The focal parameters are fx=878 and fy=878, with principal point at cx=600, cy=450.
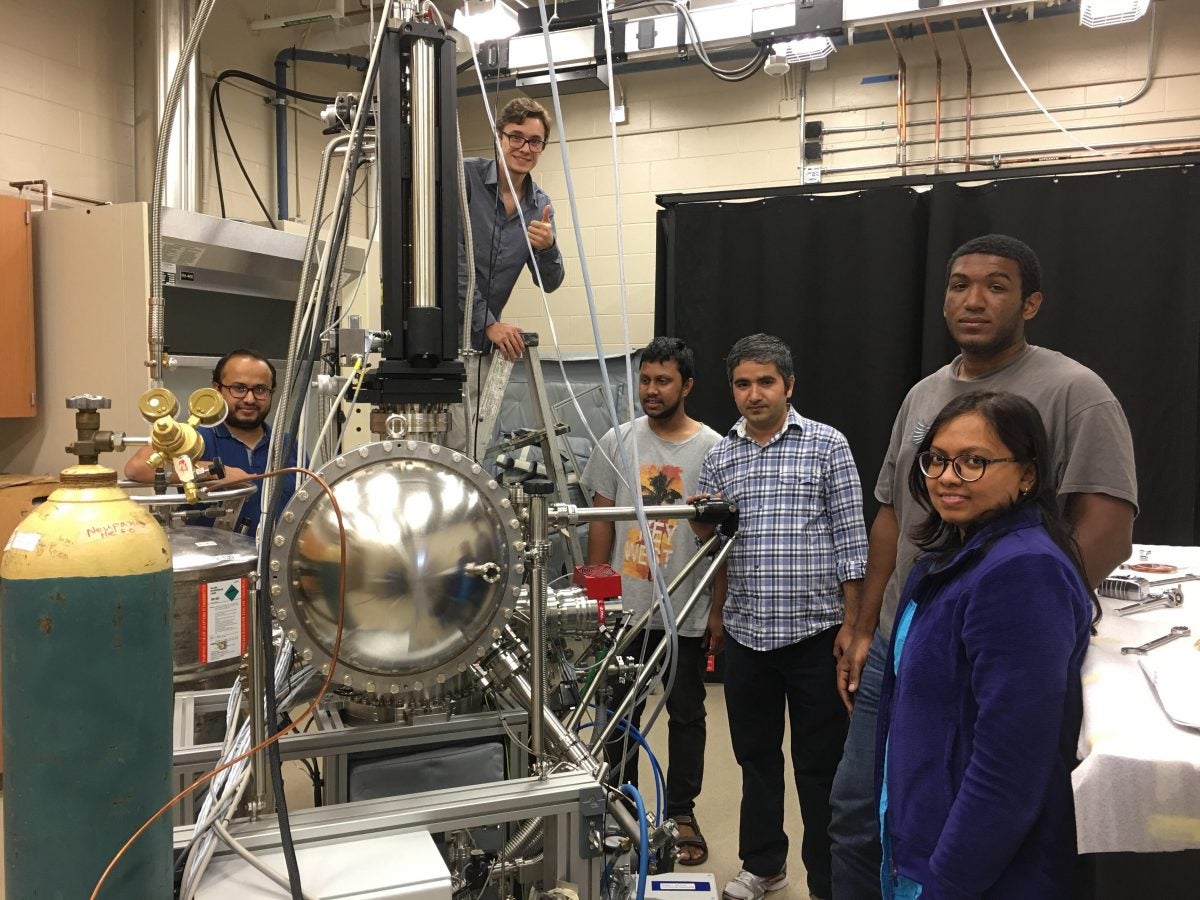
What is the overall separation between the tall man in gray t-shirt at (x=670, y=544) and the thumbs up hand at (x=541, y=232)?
18.4 inches

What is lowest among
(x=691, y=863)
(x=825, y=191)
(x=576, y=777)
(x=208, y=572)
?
(x=691, y=863)

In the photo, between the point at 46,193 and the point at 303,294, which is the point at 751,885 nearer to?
the point at 303,294

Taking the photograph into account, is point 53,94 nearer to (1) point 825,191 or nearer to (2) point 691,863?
(1) point 825,191

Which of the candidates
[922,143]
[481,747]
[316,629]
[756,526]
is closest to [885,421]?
[922,143]

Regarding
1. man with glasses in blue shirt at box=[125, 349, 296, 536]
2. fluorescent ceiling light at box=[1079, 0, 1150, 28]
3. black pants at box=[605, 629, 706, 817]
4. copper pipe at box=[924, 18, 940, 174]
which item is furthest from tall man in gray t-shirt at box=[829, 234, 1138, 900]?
copper pipe at box=[924, 18, 940, 174]

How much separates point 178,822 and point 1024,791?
1139 millimetres

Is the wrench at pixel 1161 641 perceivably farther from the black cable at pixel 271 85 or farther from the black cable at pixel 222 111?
the black cable at pixel 271 85

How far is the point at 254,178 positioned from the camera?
420cm

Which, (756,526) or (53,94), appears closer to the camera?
(756,526)

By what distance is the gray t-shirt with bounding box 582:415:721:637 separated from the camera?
2.26 m

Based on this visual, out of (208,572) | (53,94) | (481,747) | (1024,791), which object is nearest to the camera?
(1024,791)

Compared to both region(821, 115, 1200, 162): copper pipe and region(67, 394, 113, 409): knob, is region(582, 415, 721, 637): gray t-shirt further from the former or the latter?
region(821, 115, 1200, 162): copper pipe

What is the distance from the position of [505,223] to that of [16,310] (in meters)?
1.88

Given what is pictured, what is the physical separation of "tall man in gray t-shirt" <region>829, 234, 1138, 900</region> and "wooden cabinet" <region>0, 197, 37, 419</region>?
2.75m
